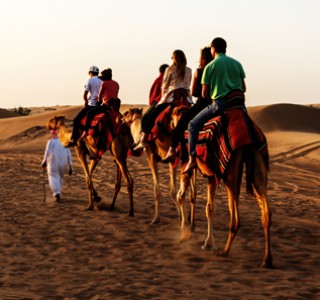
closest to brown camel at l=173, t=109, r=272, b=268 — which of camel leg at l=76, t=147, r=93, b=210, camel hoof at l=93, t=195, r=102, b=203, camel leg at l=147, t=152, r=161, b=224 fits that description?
camel leg at l=147, t=152, r=161, b=224

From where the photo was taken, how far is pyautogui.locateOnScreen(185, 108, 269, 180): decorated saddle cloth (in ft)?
31.1

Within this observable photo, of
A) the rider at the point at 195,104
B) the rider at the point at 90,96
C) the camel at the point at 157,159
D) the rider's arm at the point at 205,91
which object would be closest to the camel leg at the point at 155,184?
the camel at the point at 157,159

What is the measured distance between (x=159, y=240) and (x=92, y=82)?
466 centimetres

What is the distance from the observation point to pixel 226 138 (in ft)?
31.6

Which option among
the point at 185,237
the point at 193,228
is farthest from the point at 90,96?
the point at 185,237

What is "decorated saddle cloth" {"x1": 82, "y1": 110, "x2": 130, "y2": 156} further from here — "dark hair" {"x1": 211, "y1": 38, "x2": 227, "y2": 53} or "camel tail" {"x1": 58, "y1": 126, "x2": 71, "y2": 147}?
"dark hair" {"x1": 211, "y1": 38, "x2": 227, "y2": 53}

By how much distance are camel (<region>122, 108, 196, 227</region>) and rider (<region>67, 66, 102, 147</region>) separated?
1.44m

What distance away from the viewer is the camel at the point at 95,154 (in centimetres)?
1412

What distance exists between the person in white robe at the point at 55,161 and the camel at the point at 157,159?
3035 mm

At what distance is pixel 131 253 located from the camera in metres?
10.6

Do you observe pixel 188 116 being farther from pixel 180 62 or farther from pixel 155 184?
pixel 155 184

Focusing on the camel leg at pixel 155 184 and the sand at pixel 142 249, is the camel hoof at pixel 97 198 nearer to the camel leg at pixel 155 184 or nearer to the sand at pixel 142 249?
the sand at pixel 142 249

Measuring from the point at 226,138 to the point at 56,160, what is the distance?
759cm

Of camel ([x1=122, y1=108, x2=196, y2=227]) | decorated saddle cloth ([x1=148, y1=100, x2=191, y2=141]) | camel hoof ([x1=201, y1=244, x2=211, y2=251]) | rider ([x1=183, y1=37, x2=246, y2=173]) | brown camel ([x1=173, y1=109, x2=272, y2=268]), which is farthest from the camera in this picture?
camel ([x1=122, y1=108, x2=196, y2=227])
